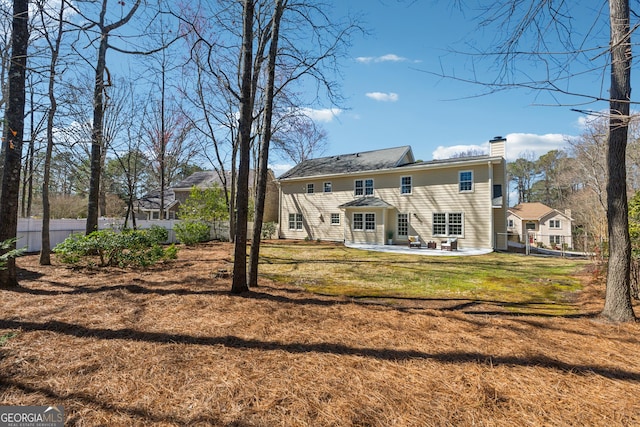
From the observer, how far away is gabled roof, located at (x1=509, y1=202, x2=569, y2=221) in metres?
31.3

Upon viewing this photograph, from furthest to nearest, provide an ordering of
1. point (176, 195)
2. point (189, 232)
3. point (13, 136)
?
point (176, 195)
point (189, 232)
point (13, 136)

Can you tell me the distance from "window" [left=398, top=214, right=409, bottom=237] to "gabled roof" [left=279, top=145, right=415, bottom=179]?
10.4 ft

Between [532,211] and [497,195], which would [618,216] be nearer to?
[497,195]

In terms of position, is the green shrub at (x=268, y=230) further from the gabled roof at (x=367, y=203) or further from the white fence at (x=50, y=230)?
the white fence at (x=50, y=230)

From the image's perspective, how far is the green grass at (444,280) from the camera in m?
5.62

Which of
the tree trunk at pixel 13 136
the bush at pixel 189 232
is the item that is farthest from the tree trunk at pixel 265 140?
the bush at pixel 189 232

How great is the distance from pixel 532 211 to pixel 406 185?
81.1ft

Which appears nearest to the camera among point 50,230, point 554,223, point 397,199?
point 50,230


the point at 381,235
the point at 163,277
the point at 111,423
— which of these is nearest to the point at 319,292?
the point at 163,277

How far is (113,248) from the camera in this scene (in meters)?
7.28

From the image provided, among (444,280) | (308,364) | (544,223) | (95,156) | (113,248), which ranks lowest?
(444,280)

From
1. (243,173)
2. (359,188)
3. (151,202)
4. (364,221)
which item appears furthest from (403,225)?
(151,202)

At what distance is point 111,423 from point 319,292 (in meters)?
4.13

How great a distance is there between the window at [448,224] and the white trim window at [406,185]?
2.10 m
